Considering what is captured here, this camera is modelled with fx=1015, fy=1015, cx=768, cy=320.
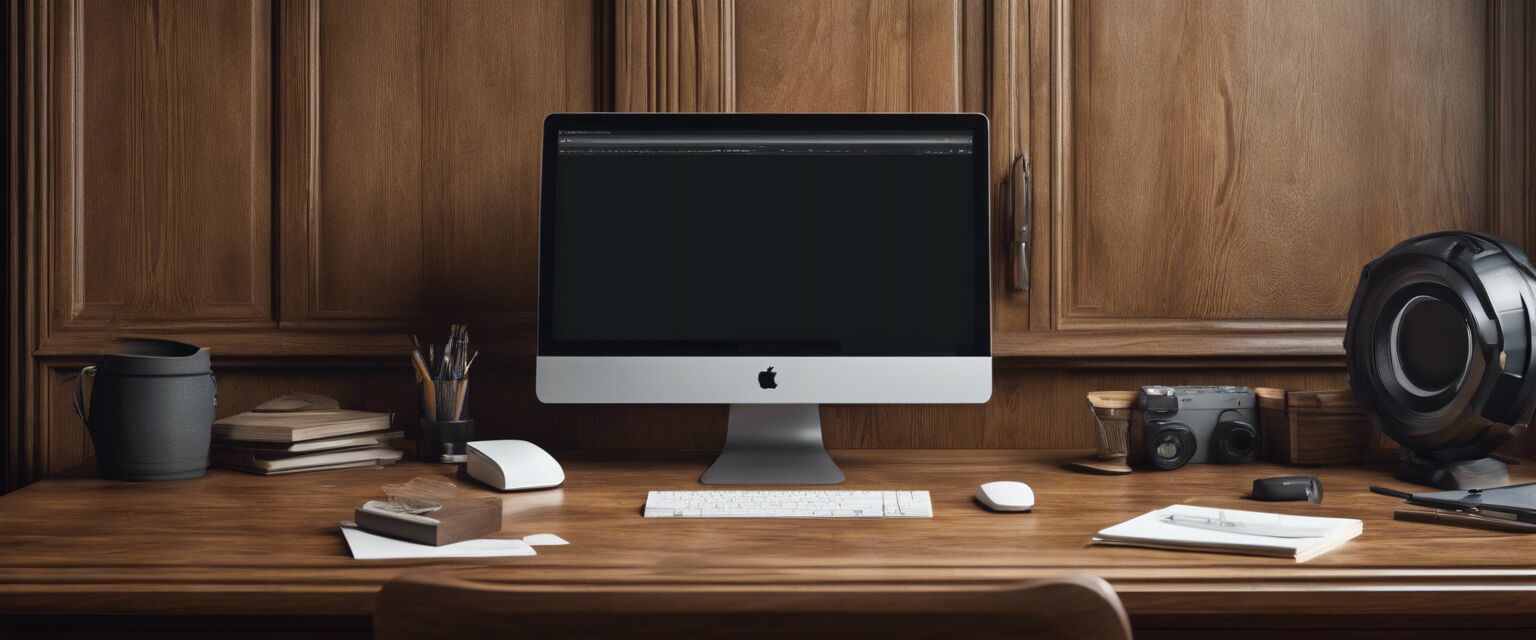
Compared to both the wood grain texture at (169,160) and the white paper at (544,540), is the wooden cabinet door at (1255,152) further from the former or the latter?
the wood grain texture at (169,160)

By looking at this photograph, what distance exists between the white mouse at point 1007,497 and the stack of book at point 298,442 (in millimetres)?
902

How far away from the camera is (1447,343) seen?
1.42 meters

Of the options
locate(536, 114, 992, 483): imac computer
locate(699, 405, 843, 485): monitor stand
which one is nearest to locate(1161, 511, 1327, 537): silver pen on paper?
locate(536, 114, 992, 483): imac computer

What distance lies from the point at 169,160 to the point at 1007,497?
4.87 ft

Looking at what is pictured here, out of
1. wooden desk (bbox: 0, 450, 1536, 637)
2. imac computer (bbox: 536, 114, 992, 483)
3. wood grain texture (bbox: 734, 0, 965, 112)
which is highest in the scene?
wood grain texture (bbox: 734, 0, 965, 112)

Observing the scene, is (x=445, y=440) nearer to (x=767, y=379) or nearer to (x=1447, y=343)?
(x=767, y=379)

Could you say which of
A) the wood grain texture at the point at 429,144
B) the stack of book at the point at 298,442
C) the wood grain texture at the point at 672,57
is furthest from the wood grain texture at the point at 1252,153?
the stack of book at the point at 298,442

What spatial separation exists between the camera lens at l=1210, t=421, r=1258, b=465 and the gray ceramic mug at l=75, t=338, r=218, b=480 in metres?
1.52

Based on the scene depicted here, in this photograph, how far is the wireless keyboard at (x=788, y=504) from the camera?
47.0 inches

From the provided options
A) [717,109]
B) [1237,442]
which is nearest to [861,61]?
[717,109]

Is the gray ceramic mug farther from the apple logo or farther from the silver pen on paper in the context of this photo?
the silver pen on paper

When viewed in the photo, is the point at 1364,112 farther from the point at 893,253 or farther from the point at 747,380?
the point at 747,380

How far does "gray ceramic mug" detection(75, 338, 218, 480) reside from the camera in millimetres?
1410

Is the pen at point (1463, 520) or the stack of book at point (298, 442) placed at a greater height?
the stack of book at point (298, 442)
